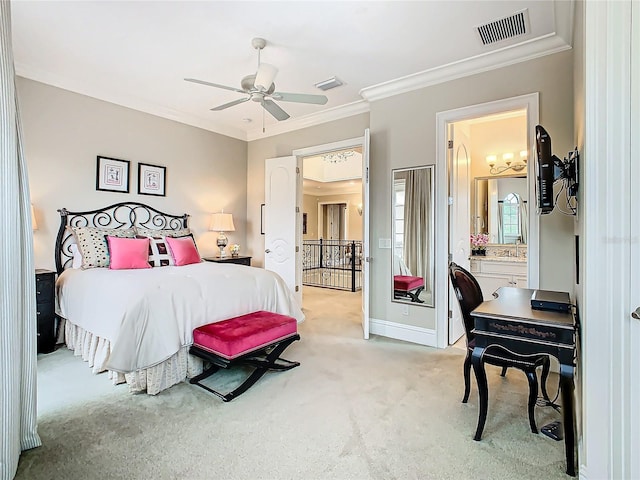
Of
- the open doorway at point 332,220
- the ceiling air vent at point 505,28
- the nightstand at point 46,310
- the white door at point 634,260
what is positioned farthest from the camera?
the open doorway at point 332,220

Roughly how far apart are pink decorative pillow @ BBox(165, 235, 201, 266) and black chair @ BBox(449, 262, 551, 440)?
3038mm

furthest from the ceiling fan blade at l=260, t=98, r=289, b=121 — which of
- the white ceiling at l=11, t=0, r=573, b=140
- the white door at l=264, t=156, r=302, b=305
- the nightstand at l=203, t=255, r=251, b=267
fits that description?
the nightstand at l=203, t=255, r=251, b=267

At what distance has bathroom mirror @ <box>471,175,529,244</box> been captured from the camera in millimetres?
4727

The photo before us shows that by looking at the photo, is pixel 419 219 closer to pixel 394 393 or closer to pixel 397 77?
pixel 397 77

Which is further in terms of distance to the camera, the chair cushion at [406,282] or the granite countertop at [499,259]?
the granite countertop at [499,259]

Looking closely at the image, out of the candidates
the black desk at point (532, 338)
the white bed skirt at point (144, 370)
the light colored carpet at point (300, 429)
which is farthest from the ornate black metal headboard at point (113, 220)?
the black desk at point (532, 338)

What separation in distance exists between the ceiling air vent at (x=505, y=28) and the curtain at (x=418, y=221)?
128cm

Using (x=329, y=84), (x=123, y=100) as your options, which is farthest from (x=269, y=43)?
(x=123, y=100)

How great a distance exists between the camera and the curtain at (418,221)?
3.68m

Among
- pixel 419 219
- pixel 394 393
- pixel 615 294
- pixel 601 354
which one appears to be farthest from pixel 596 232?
Result: pixel 419 219

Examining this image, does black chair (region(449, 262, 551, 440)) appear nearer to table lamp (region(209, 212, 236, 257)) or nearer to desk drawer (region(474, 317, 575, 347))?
desk drawer (region(474, 317, 575, 347))

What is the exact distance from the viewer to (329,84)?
Result: 3832mm

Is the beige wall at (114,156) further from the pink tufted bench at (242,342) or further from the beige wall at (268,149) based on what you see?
the pink tufted bench at (242,342)

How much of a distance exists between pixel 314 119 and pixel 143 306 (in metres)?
3.57
